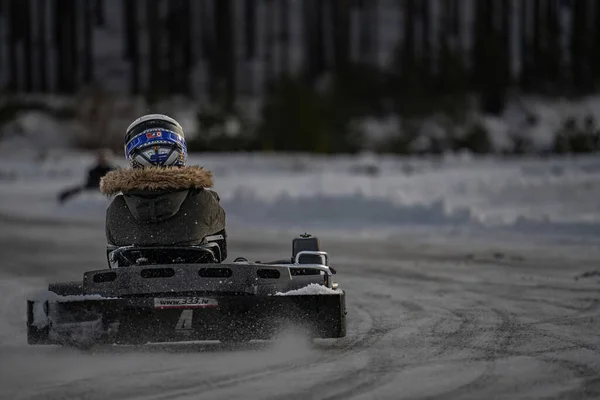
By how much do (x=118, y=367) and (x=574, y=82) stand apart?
87655 mm

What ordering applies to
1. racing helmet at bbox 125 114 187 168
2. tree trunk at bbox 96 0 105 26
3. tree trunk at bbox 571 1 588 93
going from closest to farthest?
racing helmet at bbox 125 114 187 168 → tree trunk at bbox 571 1 588 93 → tree trunk at bbox 96 0 105 26

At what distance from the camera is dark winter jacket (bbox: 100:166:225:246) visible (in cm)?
815

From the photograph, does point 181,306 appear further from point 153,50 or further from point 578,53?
point 153,50

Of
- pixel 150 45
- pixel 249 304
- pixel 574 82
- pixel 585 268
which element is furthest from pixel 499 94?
pixel 249 304

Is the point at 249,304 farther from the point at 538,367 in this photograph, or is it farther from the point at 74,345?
the point at 538,367

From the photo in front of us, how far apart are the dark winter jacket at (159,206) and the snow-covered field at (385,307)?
788 millimetres

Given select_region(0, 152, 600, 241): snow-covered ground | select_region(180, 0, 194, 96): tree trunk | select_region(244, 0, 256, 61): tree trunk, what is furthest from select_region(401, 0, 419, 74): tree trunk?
select_region(0, 152, 600, 241): snow-covered ground

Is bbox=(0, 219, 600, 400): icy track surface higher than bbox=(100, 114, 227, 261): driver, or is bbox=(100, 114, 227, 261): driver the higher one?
bbox=(100, 114, 227, 261): driver

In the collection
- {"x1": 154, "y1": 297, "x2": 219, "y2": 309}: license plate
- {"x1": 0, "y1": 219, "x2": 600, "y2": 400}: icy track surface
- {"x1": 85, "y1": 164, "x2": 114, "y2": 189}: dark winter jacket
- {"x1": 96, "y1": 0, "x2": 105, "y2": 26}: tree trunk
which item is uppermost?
{"x1": 96, "y1": 0, "x2": 105, "y2": 26}: tree trunk

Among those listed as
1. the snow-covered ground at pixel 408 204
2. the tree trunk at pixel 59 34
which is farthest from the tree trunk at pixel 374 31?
the snow-covered ground at pixel 408 204

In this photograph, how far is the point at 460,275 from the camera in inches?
521

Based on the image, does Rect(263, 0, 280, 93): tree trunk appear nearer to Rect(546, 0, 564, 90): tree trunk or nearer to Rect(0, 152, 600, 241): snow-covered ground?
Rect(546, 0, 564, 90): tree trunk

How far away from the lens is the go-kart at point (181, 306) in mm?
7547

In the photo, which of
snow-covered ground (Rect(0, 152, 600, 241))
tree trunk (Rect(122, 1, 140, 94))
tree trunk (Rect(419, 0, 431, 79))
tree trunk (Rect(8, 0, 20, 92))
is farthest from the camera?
tree trunk (Rect(122, 1, 140, 94))
